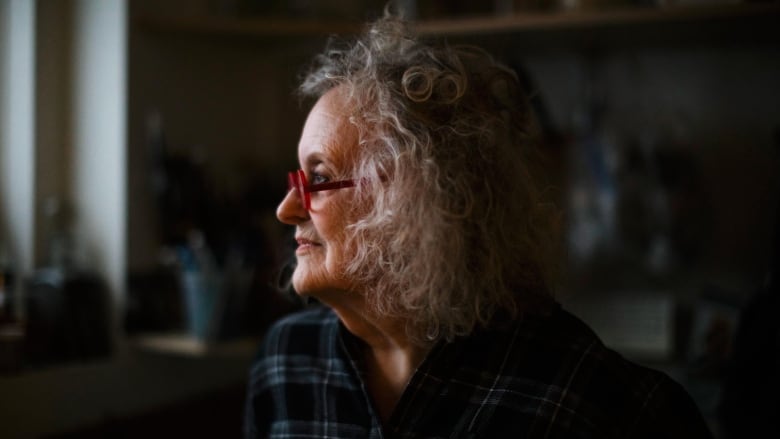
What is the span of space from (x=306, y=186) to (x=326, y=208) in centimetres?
4

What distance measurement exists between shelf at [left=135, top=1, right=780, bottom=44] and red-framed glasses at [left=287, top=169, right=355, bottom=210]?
46 centimetres

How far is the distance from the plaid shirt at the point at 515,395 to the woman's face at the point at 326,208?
0.14m

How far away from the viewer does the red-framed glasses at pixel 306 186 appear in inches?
34.9

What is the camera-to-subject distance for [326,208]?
893 millimetres

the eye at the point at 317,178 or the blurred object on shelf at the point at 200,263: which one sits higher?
the eye at the point at 317,178

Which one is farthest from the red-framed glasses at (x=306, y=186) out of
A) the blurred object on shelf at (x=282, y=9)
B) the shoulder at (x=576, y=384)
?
the blurred object on shelf at (x=282, y=9)

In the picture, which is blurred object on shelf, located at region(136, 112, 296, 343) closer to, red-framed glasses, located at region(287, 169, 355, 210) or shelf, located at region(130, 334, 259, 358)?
shelf, located at region(130, 334, 259, 358)

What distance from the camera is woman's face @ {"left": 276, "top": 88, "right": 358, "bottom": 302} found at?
0.89m

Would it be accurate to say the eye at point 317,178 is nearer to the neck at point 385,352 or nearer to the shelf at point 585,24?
the neck at point 385,352

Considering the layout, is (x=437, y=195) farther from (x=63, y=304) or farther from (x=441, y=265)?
(x=63, y=304)

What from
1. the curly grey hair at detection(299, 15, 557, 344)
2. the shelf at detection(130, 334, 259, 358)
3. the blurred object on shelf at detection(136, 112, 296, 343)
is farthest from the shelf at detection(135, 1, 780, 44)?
the shelf at detection(130, 334, 259, 358)

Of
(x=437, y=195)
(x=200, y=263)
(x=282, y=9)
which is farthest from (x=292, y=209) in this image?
(x=282, y=9)

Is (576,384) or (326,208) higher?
(326,208)

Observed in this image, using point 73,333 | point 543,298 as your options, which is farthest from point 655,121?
point 73,333
